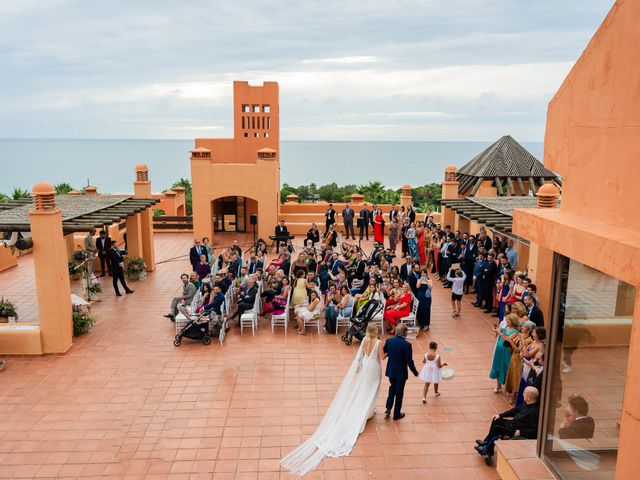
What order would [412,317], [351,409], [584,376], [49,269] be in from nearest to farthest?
[584,376]
[351,409]
[49,269]
[412,317]

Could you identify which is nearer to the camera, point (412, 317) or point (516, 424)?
point (516, 424)

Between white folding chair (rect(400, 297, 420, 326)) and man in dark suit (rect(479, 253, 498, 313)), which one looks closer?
white folding chair (rect(400, 297, 420, 326))

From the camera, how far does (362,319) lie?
1165cm

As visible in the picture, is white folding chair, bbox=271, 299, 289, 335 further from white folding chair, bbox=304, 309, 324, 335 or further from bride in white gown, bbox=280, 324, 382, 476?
bride in white gown, bbox=280, 324, 382, 476

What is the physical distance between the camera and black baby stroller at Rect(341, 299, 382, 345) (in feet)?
37.5

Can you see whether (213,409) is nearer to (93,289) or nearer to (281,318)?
(281,318)

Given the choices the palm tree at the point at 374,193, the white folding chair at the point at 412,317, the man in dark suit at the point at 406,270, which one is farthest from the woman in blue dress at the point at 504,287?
the palm tree at the point at 374,193

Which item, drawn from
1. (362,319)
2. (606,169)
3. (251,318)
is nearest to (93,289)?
(251,318)

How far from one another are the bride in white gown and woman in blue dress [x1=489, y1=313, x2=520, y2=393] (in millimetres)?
2100

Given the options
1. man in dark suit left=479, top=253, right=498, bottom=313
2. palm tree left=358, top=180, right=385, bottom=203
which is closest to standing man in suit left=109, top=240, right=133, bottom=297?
man in dark suit left=479, top=253, right=498, bottom=313

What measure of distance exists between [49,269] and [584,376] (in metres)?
9.81

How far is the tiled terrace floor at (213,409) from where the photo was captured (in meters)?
7.28

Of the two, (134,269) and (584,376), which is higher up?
(584,376)

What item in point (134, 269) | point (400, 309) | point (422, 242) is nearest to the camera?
point (400, 309)
